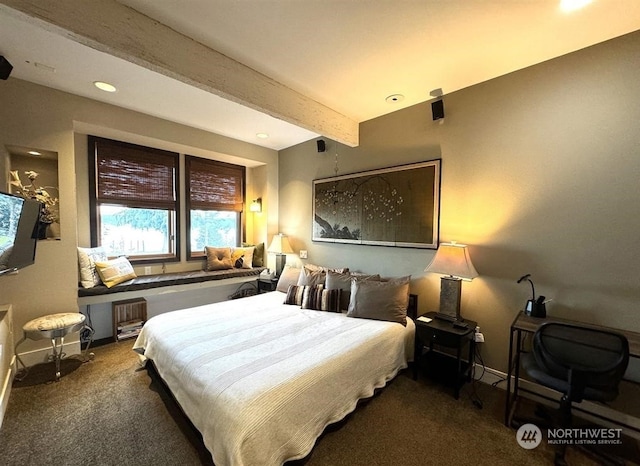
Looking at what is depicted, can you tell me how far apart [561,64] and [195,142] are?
13.1 feet

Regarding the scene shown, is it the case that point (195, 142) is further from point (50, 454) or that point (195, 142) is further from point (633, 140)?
point (633, 140)

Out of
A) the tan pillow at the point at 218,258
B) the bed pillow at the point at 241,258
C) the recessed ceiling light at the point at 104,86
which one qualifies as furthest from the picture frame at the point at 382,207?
the recessed ceiling light at the point at 104,86

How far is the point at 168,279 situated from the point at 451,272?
3392 millimetres

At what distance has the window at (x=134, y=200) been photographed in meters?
3.31

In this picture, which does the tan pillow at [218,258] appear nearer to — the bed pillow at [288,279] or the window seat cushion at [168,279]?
the window seat cushion at [168,279]

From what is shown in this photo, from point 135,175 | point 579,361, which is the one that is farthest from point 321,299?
point 135,175

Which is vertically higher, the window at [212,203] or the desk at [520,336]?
the window at [212,203]

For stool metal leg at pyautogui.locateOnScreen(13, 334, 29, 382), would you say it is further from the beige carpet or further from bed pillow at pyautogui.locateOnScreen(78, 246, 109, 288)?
bed pillow at pyautogui.locateOnScreen(78, 246, 109, 288)

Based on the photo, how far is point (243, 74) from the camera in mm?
2174

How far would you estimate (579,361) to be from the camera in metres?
1.51

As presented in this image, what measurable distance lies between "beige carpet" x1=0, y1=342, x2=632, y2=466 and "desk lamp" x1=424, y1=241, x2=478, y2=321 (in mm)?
684

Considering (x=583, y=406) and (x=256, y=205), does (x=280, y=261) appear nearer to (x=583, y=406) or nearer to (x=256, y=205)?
(x=256, y=205)

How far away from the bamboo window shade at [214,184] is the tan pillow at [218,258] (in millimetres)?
727

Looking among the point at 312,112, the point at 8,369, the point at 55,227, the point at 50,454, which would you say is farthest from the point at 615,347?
the point at 55,227
